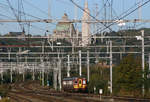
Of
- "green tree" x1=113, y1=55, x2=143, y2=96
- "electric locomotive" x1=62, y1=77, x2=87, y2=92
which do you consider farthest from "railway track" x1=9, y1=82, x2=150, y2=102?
"green tree" x1=113, y1=55, x2=143, y2=96

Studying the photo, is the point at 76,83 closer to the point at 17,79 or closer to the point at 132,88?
the point at 132,88

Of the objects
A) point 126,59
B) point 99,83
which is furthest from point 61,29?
point 126,59

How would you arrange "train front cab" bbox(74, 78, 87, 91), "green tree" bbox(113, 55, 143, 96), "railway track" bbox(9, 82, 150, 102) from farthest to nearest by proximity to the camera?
"train front cab" bbox(74, 78, 87, 91) → "green tree" bbox(113, 55, 143, 96) → "railway track" bbox(9, 82, 150, 102)

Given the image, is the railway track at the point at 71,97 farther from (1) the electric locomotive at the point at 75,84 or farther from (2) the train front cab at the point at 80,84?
(2) the train front cab at the point at 80,84

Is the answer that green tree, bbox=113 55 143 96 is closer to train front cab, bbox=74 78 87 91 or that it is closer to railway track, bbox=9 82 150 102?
railway track, bbox=9 82 150 102

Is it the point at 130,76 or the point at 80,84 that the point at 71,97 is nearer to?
the point at 130,76

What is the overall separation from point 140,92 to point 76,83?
854 cm

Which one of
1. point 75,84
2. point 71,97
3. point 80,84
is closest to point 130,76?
point 71,97

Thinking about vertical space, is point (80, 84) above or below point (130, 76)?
below

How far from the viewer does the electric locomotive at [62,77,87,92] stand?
41094mm

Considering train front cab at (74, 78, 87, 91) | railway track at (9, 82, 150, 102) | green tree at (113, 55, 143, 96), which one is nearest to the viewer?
railway track at (9, 82, 150, 102)

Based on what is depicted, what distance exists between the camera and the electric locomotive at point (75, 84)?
41.1m

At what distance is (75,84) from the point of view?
41.3 m

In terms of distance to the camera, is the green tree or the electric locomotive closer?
the green tree
